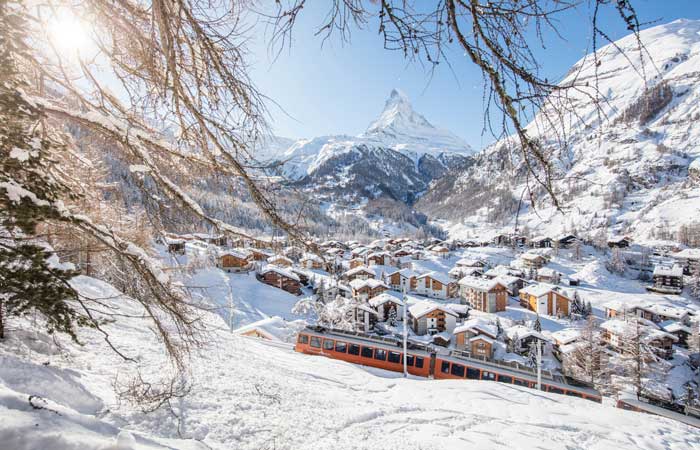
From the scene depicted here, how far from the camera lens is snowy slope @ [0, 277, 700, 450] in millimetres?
1601

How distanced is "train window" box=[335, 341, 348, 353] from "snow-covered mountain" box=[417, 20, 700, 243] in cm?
592

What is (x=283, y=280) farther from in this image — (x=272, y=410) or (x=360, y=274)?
(x=272, y=410)

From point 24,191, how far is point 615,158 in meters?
95.7

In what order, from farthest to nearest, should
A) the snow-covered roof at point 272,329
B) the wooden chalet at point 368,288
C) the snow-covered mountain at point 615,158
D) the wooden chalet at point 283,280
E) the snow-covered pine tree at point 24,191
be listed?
the wooden chalet at point 283,280 → the wooden chalet at point 368,288 → the snow-covered roof at point 272,329 → the snow-covered pine tree at point 24,191 → the snow-covered mountain at point 615,158

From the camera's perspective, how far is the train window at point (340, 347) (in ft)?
35.0

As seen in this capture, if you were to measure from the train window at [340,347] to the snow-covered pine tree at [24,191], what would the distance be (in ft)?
31.5

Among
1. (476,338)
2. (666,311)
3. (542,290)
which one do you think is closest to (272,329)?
(476,338)

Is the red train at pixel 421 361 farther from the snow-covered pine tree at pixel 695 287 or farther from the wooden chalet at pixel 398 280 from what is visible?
the snow-covered pine tree at pixel 695 287

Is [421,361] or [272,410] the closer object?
[272,410]

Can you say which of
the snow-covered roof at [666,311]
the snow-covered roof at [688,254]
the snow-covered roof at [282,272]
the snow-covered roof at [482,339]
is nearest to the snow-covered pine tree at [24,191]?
the snow-covered roof at [482,339]

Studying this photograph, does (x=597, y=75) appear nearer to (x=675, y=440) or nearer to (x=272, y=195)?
(x=272, y=195)

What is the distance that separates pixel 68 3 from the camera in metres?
1.60

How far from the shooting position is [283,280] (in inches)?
1108

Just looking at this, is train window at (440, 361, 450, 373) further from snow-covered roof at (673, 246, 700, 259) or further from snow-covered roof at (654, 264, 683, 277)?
snow-covered roof at (673, 246, 700, 259)
